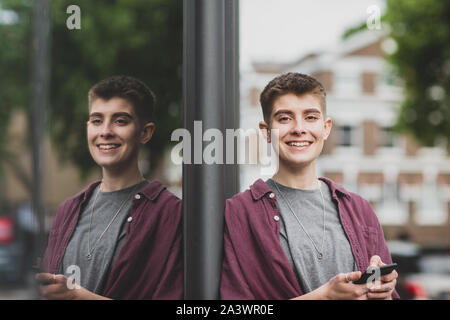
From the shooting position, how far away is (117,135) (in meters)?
2.15

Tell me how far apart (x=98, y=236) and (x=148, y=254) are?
0.21 meters

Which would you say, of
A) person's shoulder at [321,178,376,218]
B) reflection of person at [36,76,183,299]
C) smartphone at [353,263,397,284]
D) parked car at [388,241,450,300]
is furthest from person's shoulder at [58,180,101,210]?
parked car at [388,241,450,300]

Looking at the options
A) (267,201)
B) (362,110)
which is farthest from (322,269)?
(362,110)

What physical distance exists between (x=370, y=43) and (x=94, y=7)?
1.22 m

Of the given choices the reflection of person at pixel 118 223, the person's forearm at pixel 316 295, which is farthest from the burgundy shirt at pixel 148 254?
the person's forearm at pixel 316 295

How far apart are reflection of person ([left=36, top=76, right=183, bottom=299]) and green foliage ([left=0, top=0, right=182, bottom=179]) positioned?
0.05 metres

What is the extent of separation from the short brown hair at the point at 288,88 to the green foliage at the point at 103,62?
0.33 metres

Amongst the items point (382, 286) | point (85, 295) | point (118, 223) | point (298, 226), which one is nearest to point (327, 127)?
point (298, 226)

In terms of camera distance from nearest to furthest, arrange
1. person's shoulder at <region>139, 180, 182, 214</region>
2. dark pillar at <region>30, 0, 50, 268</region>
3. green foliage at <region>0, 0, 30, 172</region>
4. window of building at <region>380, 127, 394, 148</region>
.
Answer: person's shoulder at <region>139, 180, 182, 214</region> < dark pillar at <region>30, 0, 50, 268</region> < window of building at <region>380, 127, 394, 148</region> < green foliage at <region>0, 0, 30, 172</region>

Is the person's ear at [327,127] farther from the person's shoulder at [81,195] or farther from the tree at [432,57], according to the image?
the tree at [432,57]

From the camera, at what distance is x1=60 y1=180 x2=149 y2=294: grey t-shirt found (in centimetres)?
210

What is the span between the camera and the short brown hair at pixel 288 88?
2133mm

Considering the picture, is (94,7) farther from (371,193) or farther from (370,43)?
(371,193)

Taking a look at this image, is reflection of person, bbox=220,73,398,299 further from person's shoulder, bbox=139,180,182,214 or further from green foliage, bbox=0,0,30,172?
green foliage, bbox=0,0,30,172
